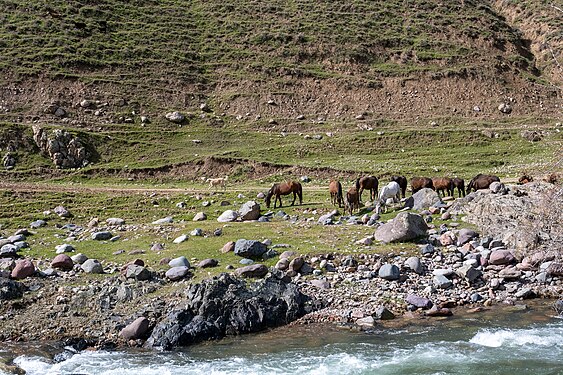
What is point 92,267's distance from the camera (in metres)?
19.6

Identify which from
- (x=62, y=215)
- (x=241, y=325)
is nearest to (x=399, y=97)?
(x=62, y=215)

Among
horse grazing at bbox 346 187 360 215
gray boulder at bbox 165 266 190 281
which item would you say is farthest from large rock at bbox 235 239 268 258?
horse grazing at bbox 346 187 360 215

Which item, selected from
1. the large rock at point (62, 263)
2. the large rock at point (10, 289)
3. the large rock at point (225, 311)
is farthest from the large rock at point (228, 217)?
the large rock at point (10, 289)

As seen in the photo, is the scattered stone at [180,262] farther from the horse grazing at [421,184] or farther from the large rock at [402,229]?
the horse grazing at [421,184]

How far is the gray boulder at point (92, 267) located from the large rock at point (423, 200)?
13.2m

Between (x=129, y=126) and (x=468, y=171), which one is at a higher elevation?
(x=129, y=126)

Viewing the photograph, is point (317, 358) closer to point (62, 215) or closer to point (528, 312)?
point (528, 312)

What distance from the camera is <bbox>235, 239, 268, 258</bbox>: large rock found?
20.2 m

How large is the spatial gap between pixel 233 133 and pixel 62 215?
2248 centimetres

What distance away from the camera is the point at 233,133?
51062mm

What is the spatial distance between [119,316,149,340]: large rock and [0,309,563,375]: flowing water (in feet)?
2.43

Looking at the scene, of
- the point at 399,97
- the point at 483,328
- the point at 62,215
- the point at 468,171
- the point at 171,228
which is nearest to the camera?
the point at 483,328

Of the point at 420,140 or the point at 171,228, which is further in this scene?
the point at 420,140

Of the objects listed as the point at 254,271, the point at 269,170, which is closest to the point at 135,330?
the point at 254,271
